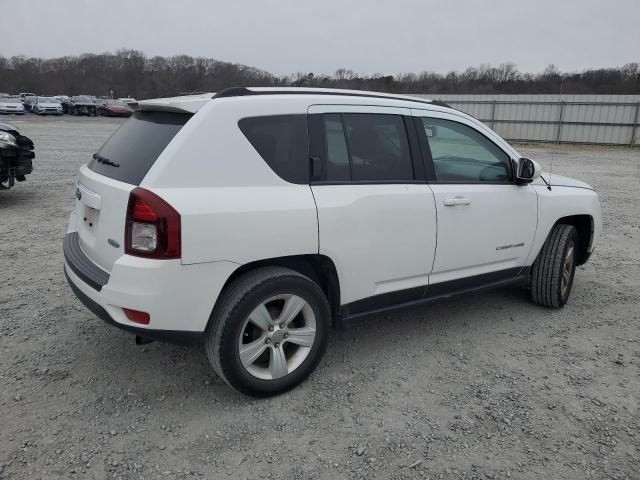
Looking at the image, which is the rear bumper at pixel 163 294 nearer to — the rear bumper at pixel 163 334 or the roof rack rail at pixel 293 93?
the rear bumper at pixel 163 334

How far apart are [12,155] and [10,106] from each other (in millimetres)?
39000

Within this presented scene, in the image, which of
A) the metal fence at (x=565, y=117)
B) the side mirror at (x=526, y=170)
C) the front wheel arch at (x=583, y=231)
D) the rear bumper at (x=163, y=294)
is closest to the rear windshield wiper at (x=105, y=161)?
the rear bumper at (x=163, y=294)

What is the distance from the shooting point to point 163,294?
8.59 feet

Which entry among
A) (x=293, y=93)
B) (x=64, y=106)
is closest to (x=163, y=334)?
(x=293, y=93)

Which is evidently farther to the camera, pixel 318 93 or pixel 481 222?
pixel 481 222

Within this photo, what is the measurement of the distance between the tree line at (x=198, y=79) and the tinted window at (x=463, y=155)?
28808 millimetres

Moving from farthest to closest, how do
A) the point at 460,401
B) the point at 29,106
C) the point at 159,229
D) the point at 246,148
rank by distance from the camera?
the point at 29,106, the point at 460,401, the point at 246,148, the point at 159,229

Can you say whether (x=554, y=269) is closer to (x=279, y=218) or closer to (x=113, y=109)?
(x=279, y=218)

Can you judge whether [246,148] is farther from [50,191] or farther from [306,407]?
[50,191]

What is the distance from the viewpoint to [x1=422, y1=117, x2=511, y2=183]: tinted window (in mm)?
3707

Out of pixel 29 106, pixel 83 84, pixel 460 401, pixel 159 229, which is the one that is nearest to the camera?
pixel 159 229

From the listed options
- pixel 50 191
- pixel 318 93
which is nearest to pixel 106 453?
pixel 318 93

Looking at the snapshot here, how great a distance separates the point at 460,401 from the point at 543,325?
61.0 inches

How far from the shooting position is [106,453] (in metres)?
2.59
